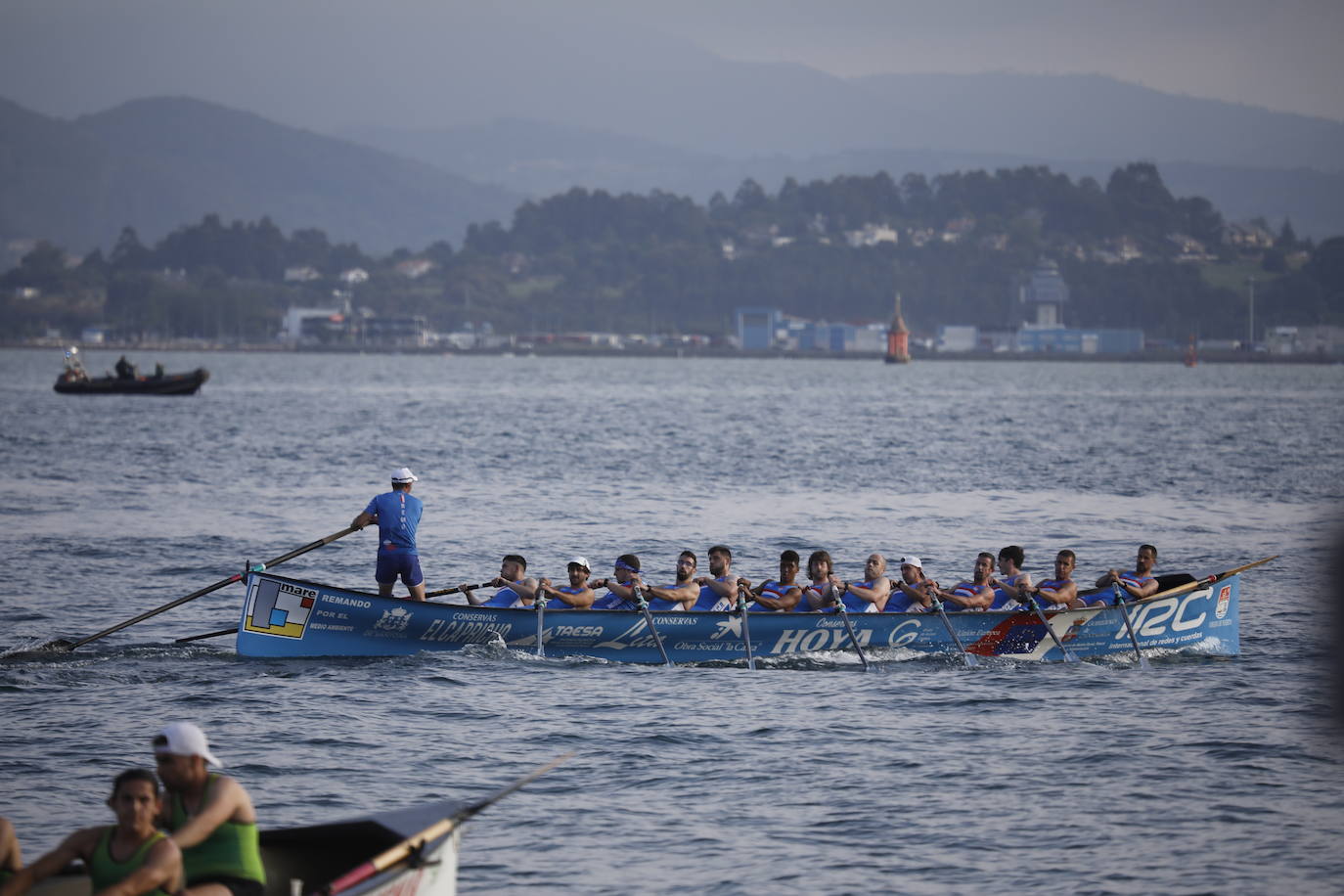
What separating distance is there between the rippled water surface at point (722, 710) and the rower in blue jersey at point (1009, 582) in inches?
40.6

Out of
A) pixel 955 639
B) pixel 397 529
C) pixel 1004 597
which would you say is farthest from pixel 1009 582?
pixel 397 529

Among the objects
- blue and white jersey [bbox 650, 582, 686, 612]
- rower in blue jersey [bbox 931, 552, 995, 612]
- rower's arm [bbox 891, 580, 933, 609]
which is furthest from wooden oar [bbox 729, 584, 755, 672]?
rower in blue jersey [bbox 931, 552, 995, 612]

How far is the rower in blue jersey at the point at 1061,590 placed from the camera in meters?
22.2

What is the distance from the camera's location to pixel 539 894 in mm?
13219

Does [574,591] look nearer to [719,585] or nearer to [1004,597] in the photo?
[719,585]

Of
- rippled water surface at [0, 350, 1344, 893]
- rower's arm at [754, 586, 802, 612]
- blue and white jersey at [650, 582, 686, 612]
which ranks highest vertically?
rower's arm at [754, 586, 802, 612]

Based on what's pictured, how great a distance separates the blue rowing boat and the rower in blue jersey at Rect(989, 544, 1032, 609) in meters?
0.41

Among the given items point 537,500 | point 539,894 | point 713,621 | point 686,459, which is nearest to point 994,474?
point 686,459

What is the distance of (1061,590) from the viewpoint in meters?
22.3

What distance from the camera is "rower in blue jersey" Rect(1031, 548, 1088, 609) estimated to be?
22203 mm

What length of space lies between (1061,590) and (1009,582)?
693mm

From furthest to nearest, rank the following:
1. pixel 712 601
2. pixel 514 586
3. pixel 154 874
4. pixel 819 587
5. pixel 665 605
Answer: pixel 665 605 < pixel 712 601 < pixel 819 587 < pixel 514 586 < pixel 154 874

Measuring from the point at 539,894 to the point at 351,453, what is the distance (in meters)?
50.4

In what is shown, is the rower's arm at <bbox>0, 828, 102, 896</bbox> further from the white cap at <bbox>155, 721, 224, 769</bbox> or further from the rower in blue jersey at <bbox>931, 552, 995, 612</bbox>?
the rower in blue jersey at <bbox>931, 552, 995, 612</bbox>
